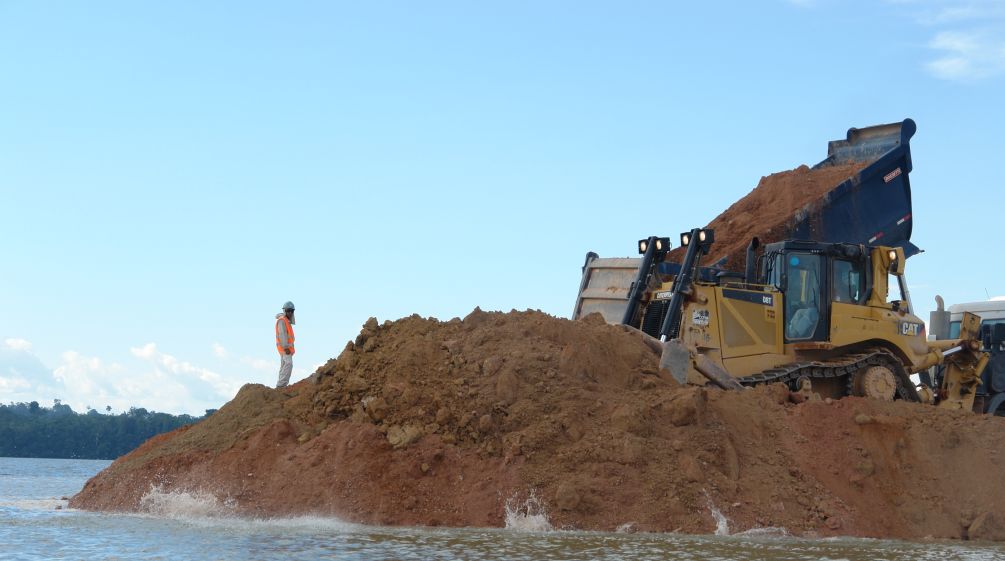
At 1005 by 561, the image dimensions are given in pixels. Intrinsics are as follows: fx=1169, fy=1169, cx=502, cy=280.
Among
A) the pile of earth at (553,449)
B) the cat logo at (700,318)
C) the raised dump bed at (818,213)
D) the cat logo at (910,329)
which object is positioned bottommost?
the pile of earth at (553,449)

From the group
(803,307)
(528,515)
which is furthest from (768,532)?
(803,307)

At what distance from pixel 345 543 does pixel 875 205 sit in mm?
11413

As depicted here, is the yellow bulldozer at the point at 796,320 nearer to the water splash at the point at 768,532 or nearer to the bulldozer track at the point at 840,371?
the bulldozer track at the point at 840,371

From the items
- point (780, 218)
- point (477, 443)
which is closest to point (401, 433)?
point (477, 443)

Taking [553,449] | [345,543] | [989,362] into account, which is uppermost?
[989,362]

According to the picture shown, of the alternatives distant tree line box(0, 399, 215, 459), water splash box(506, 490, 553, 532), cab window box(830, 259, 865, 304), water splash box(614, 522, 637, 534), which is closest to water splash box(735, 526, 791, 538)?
water splash box(614, 522, 637, 534)

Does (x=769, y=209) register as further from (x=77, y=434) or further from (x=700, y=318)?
(x=77, y=434)

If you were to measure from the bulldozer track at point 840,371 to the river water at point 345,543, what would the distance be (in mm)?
3606

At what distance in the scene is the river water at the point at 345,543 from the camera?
9914mm

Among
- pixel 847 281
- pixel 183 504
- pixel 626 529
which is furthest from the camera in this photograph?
pixel 847 281

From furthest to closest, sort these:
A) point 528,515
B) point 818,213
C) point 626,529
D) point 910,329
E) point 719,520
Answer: point 818,213 → point 910,329 → point 719,520 → point 528,515 → point 626,529

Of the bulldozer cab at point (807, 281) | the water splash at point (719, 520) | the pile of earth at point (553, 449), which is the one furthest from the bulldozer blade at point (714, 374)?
the water splash at point (719, 520)

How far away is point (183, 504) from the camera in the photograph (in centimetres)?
1280

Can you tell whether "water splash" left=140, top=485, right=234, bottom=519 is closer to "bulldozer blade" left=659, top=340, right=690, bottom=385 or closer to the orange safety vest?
the orange safety vest
